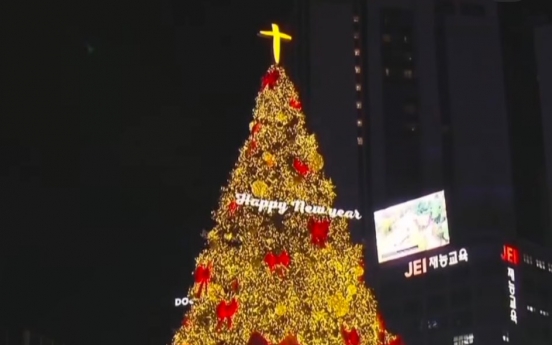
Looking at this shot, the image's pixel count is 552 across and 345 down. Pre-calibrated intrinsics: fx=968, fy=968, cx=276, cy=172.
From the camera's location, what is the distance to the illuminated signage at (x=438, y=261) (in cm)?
6138

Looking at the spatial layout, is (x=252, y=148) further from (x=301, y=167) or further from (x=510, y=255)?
(x=510, y=255)

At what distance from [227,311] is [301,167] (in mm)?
2555

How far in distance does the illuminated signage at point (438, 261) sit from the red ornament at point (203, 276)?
47.6 meters

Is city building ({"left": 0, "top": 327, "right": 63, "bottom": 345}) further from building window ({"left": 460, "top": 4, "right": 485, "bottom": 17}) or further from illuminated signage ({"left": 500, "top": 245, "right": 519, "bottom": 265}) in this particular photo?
building window ({"left": 460, "top": 4, "right": 485, "bottom": 17})

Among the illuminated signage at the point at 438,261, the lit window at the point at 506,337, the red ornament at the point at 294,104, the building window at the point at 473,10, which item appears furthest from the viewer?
the building window at the point at 473,10

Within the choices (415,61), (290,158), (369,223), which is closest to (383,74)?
(415,61)

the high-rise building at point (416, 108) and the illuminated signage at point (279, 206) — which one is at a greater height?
the high-rise building at point (416, 108)

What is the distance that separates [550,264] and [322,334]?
170 ft

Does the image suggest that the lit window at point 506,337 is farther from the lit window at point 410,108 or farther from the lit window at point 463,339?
the lit window at point 410,108

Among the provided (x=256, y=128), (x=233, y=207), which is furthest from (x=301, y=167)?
(x=233, y=207)

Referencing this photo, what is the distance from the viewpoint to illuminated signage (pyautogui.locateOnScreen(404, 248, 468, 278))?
61.4 metres

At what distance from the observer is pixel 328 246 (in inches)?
603

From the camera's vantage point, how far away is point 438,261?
202ft

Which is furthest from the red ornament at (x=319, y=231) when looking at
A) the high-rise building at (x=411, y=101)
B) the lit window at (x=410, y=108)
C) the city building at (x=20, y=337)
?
the lit window at (x=410, y=108)
